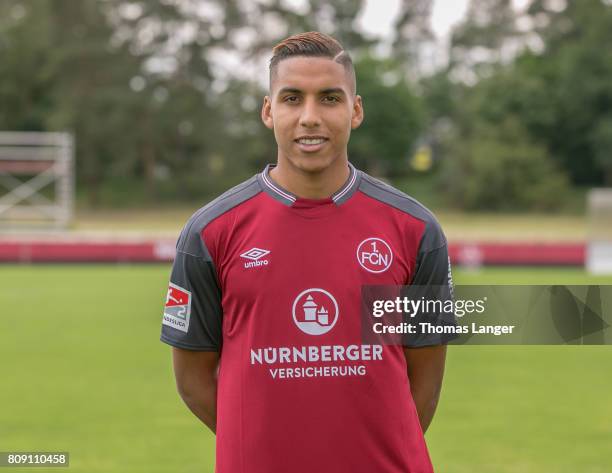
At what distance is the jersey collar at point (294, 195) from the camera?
2.28 m

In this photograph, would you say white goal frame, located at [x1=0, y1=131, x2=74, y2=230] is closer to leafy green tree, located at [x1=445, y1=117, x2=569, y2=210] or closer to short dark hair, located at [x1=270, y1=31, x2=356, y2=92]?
leafy green tree, located at [x1=445, y1=117, x2=569, y2=210]

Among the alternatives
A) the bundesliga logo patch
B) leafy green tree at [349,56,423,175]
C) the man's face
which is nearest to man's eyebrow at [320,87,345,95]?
the man's face

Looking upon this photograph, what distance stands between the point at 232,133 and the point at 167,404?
36.6 m

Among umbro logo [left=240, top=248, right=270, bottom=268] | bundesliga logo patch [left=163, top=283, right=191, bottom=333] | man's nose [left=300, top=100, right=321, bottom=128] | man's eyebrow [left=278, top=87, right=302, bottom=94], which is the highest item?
man's eyebrow [left=278, top=87, right=302, bottom=94]

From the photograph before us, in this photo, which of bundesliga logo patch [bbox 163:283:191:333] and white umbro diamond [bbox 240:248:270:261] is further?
bundesliga logo patch [bbox 163:283:191:333]

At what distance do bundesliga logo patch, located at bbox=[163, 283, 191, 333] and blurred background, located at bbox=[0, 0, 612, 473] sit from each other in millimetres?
10559

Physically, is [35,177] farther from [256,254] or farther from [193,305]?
[256,254]

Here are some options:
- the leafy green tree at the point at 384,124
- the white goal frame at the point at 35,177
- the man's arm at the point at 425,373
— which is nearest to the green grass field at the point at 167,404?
the man's arm at the point at 425,373

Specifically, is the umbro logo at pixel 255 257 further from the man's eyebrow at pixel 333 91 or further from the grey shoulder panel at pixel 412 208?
the man's eyebrow at pixel 333 91

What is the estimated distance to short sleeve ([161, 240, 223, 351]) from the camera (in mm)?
2309

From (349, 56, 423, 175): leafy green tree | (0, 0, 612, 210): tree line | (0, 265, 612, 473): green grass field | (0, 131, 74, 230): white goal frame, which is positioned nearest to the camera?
(0, 265, 612, 473): green grass field

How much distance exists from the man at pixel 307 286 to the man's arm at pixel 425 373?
0.09 m

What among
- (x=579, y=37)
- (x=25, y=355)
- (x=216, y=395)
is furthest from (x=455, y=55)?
(x=216, y=395)

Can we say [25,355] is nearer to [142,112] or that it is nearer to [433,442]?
[433,442]
